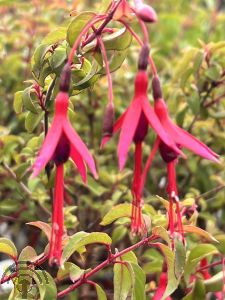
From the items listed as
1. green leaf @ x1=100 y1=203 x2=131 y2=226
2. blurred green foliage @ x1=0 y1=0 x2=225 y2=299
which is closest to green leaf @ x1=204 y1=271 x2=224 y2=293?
blurred green foliage @ x1=0 y1=0 x2=225 y2=299

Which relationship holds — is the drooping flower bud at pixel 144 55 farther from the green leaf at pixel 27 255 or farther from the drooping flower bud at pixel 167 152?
the green leaf at pixel 27 255

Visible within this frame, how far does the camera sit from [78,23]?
0.91 m

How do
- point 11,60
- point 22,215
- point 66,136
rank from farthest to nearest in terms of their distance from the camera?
point 11,60
point 22,215
point 66,136

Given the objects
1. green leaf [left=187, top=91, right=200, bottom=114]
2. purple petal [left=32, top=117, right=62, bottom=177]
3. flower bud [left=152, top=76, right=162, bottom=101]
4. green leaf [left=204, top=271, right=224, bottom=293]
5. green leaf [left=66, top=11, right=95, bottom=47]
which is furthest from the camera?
green leaf [left=187, top=91, right=200, bottom=114]

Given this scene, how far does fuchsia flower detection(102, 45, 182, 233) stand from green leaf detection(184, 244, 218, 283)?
1.07ft

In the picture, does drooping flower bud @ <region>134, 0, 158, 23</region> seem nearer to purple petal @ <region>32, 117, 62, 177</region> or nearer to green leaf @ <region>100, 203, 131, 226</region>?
purple petal @ <region>32, 117, 62, 177</region>

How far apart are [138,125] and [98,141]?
1.12m

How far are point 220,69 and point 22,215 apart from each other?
0.55 meters

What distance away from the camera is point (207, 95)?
1.56 meters

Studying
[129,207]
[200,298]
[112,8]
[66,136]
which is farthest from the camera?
[200,298]

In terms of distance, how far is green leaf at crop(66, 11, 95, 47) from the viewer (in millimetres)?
909

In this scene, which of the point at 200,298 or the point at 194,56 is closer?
the point at 200,298

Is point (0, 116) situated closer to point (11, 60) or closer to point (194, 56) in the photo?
point (11, 60)

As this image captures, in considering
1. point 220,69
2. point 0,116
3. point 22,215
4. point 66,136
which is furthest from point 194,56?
point 66,136
